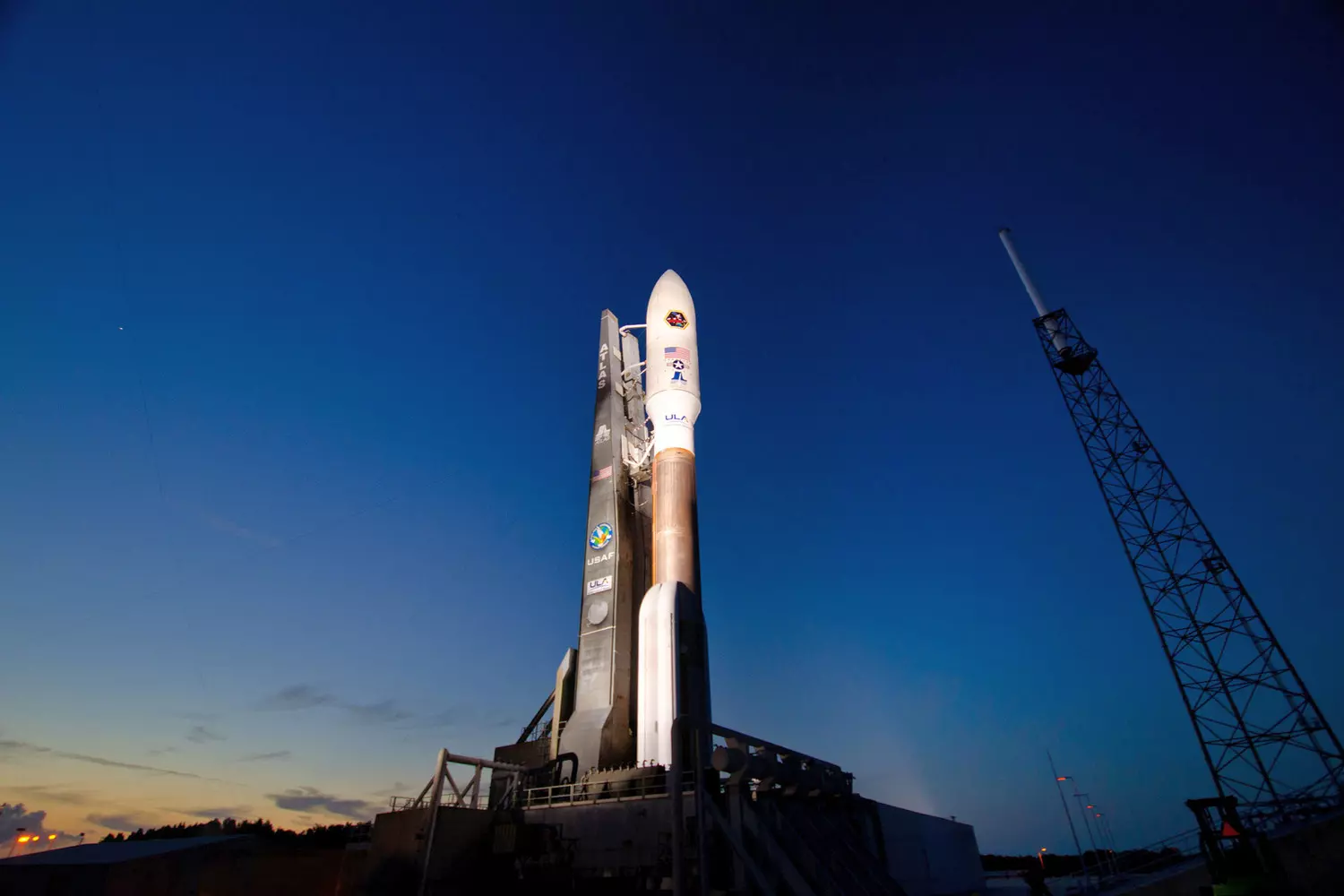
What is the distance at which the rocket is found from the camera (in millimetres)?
20984

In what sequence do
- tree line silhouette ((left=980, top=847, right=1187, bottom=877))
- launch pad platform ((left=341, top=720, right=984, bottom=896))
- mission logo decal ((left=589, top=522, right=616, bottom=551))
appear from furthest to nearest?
1. tree line silhouette ((left=980, top=847, right=1187, bottom=877))
2. mission logo decal ((left=589, top=522, right=616, bottom=551))
3. launch pad platform ((left=341, top=720, right=984, bottom=896))

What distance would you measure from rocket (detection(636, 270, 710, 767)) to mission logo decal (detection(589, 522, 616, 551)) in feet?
7.57

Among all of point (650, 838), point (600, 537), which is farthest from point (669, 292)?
point (650, 838)

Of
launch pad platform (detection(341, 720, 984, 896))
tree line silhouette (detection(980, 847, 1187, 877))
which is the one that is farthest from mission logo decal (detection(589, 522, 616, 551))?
tree line silhouette (detection(980, 847, 1187, 877))

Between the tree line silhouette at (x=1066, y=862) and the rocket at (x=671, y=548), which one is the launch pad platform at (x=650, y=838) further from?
the tree line silhouette at (x=1066, y=862)

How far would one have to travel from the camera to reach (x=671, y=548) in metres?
24.2

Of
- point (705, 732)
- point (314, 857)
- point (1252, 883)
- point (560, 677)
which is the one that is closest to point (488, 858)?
point (705, 732)

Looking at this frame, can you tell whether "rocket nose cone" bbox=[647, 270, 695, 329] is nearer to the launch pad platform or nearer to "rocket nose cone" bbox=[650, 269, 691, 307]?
"rocket nose cone" bbox=[650, 269, 691, 307]

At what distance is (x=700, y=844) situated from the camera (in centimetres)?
1339

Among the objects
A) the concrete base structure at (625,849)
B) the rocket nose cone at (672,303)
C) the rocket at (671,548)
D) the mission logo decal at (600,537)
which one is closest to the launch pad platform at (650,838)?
the concrete base structure at (625,849)

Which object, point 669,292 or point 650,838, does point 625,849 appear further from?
point 669,292

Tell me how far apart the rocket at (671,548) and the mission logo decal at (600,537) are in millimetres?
2309

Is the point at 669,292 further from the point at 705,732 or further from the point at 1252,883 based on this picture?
the point at 1252,883

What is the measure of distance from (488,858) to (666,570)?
10.3 m
